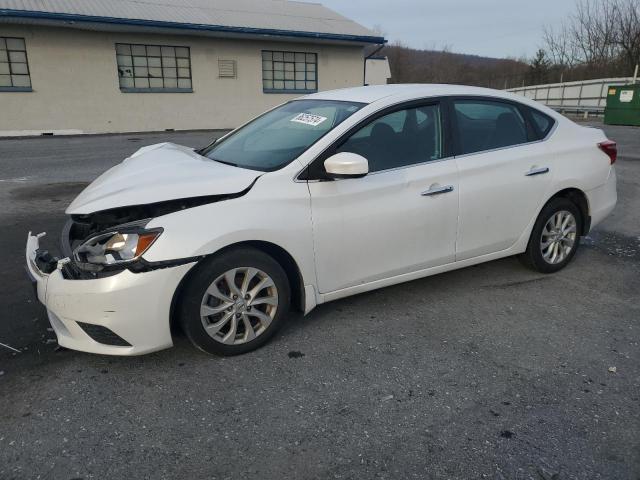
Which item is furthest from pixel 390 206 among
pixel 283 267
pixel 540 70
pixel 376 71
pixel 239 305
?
pixel 540 70

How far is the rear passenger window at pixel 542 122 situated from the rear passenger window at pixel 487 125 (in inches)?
5.5

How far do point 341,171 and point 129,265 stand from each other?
4.43 ft

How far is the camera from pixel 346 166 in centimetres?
311

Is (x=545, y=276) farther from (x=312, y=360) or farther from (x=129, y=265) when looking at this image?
(x=129, y=265)

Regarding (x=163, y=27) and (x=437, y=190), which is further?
(x=163, y=27)

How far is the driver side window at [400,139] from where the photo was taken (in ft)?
11.6

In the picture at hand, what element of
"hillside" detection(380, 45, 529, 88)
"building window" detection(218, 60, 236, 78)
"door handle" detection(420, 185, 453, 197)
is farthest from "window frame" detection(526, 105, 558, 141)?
"hillside" detection(380, 45, 529, 88)

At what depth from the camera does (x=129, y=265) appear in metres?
2.77

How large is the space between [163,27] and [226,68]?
300 cm

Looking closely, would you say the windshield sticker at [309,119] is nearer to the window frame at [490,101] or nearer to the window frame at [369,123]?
the window frame at [369,123]

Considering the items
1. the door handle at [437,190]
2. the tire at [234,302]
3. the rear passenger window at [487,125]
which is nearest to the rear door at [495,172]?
the rear passenger window at [487,125]

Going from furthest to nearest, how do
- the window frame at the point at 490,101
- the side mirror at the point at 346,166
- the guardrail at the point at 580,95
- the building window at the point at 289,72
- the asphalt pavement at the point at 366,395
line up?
the guardrail at the point at 580,95 < the building window at the point at 289,72 < the window frame at the point at 490,101 < the side mirror at the point at 346,166 < the asphalt pavement at the point at 366,395

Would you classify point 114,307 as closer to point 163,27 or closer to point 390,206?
point 390,206

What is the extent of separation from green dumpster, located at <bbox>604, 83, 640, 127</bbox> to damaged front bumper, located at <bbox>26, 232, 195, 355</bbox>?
23.4 metres
